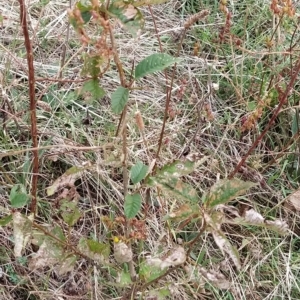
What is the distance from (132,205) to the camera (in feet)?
4.05

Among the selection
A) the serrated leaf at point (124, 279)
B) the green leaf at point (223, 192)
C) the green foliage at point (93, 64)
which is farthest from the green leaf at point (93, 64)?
the serrated leaf at point (124, 279)

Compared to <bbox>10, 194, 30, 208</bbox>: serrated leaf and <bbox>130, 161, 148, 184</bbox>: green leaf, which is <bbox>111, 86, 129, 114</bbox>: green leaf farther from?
<bbox>10, 194, 30, 208</bbox>: serrated leaf

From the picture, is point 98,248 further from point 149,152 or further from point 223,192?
point 149,152

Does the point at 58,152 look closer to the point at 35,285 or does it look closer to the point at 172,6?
the point at 35,285

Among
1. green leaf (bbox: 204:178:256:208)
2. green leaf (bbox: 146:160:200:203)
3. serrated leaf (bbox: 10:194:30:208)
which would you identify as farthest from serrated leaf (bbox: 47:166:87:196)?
green leaf (bbox: 204:178:256:208)

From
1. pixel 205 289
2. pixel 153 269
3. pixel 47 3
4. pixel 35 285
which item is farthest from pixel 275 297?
pixel 47 3

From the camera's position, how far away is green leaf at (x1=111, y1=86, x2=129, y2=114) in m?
1.12

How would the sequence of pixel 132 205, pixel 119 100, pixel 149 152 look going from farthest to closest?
pixel 149 152 → pixel 132 205 → pixel 119 100

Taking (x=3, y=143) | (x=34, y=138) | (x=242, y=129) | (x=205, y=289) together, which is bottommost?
(x=205, y=289)

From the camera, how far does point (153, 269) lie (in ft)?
4.35

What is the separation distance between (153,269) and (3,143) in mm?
675

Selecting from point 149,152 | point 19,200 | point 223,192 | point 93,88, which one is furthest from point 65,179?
point 149,152

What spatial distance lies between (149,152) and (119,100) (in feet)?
2.03

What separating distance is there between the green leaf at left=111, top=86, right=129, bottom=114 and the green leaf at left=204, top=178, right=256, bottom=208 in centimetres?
24
